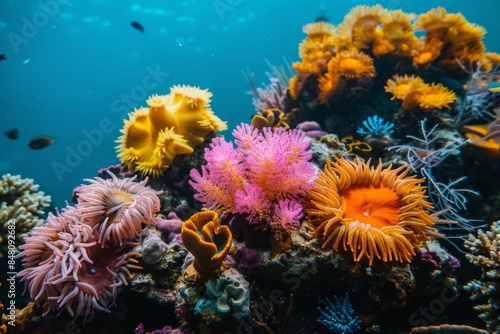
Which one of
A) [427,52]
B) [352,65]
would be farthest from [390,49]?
[352,65]

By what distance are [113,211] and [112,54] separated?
39.7m

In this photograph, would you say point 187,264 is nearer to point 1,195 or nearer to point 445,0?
point 1,195

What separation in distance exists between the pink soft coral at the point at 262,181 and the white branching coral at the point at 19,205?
15.3 feet

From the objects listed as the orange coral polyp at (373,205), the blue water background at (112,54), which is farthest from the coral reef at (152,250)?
the blue water background at (112,54)

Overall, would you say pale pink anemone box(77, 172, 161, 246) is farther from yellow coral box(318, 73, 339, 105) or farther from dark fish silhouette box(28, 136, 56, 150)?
dark fish silhouette box(28, 136, 56, 150)

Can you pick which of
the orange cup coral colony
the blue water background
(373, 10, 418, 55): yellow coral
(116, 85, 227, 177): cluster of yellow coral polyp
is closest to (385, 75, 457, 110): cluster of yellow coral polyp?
(373, 10, 418, 55): yellow coral

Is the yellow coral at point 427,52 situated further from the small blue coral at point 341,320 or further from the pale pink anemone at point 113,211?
the pale pink anemone at point 113,211

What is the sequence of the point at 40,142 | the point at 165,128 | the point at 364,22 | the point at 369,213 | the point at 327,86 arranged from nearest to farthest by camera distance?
1. the point at 369,213
2. the point at 165,128
3. the point at 327,86
4. the point at 364,22
5. the point at 40,142

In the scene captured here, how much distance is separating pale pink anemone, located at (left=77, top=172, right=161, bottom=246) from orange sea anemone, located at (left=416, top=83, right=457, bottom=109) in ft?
15.5

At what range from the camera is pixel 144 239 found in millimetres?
3123

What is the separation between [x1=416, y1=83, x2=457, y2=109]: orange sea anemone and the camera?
15.7ft

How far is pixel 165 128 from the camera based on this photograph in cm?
408

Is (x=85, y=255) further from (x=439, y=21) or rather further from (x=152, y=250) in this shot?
(x=439, y=21)

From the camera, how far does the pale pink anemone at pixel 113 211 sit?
9.51 ft
